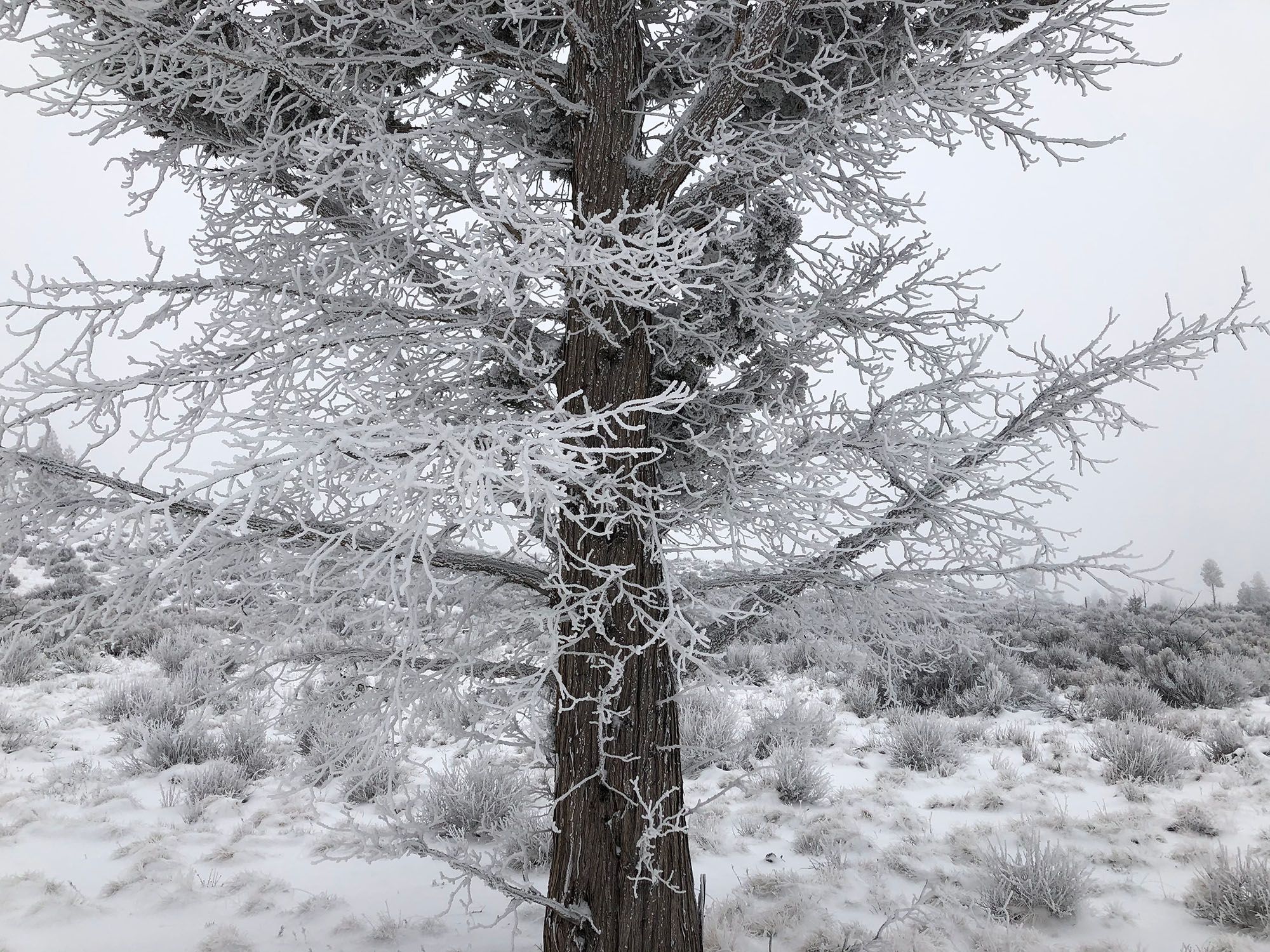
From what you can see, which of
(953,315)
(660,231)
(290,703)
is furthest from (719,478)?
(290,703)

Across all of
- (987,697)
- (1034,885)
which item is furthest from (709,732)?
(987,697)

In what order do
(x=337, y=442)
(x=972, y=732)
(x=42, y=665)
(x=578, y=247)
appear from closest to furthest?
1. (x=337, y=442)
2. (x=578, y=247)
3. (x=972, y=732)
4. (x=42, y=665)

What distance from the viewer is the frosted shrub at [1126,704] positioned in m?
8.59

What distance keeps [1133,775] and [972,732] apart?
5.71 ft

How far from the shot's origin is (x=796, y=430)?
324 cm

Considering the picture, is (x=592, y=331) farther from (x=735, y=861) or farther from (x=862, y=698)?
(x=862, y=698)

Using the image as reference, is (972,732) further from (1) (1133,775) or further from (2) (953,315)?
(2) (953,315)

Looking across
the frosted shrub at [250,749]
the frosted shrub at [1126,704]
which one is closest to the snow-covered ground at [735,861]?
the frosted shrub at [250,749]

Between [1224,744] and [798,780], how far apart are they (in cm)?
467

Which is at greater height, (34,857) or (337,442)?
(337,442)

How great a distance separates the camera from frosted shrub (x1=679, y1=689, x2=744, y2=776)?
735 cm

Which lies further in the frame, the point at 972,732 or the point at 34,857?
the point at 972,732

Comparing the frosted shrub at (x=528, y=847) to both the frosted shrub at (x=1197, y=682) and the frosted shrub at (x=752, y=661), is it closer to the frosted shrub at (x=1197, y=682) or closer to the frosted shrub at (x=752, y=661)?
the frosted shrub at (x=752, y=661)

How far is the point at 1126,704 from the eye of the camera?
880 cm
